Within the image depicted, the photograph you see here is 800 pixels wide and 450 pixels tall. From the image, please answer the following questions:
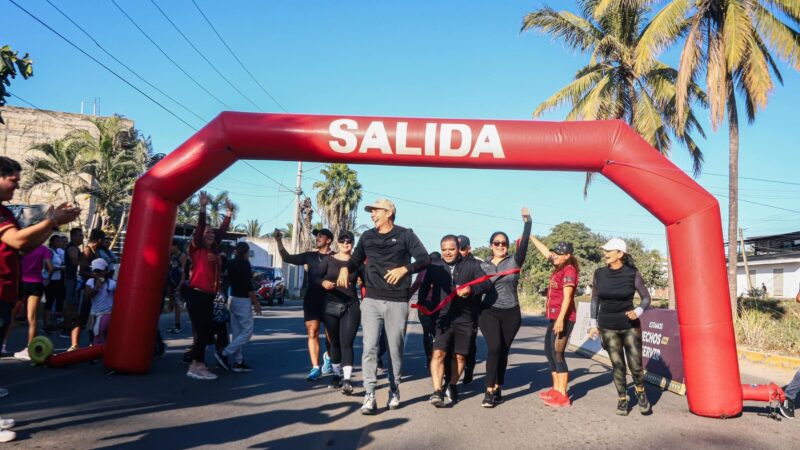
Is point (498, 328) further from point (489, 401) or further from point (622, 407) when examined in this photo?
point (622, 407)

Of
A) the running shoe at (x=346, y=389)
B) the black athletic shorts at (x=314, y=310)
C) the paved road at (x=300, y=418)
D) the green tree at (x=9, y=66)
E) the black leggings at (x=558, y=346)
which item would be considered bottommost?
the paved road at (x=300, y=418)

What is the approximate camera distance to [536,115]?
21016 millimetres

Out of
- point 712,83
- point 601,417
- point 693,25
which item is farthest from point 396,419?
point 693,25

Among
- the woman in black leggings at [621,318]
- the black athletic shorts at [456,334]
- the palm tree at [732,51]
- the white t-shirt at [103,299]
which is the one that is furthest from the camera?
the palm tree at [732,51]

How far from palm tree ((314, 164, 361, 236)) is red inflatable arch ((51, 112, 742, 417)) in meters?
34.0

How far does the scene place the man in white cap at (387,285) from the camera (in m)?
6.42

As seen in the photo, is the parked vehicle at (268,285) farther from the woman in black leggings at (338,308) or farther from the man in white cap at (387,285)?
the man in white cap at (387,285)

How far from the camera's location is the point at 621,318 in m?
6.77

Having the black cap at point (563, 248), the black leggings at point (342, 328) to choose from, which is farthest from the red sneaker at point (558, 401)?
the black leggings at point (342, 328)

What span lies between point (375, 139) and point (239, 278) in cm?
267

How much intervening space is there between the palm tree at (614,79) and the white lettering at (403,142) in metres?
13.3

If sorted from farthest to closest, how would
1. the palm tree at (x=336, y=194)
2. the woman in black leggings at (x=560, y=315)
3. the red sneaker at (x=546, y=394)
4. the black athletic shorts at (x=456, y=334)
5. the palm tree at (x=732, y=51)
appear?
the palm tree at (x=336, y=194), the palm tree at (x=732, y=51), the red sneaker at (x=546, y=394), the black athletic shorts at (x=456, y=334), the woman in black leggings at (x=560, y=315)

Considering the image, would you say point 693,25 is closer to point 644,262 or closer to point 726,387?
point 726,387

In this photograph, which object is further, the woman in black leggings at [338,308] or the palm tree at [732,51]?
the palm tree at [732,51]
